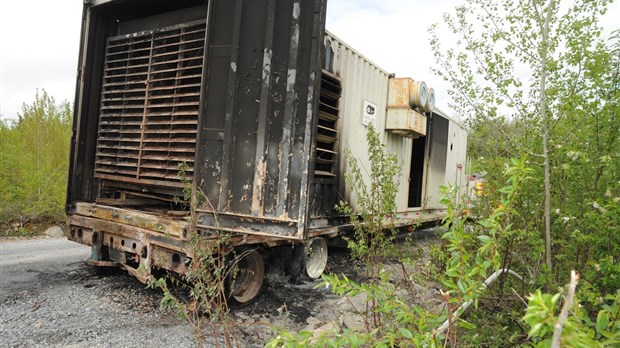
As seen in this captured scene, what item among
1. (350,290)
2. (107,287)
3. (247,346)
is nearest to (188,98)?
(107,287)

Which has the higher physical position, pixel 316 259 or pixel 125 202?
pixel 125 202

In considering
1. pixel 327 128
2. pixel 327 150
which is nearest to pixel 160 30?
pixel 327 128

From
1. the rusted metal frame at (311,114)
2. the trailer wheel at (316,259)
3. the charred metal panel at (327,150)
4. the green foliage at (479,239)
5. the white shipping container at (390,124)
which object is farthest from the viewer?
the trailer wheel at (316,259)

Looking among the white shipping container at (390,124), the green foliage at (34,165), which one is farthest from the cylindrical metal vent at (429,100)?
the green foliage at (34,165)

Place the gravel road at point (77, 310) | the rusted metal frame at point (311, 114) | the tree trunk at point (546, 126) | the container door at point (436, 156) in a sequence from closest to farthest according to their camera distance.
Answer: the tree trunk at point (546, 126), the gravel road at point (77, 310), the rusted metal frame at point (311, 114), the container door at point (436, 156)

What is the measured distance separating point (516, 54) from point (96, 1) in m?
4.97

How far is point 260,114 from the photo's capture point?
12.3ft

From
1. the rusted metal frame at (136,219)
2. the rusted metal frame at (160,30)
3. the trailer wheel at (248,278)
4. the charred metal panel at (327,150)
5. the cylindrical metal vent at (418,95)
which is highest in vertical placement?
the rusted metal frame at (160,30)

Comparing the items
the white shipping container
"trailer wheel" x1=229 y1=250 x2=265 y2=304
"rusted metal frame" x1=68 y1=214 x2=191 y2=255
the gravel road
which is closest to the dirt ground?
the gravel road

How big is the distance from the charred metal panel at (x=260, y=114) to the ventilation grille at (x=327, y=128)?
118 centimetres

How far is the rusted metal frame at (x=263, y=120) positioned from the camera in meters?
3.72

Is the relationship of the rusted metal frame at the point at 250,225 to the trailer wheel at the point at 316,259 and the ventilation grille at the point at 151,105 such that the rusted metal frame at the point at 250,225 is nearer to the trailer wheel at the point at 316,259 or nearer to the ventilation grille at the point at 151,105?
the ventilation grille at the point at 151,105

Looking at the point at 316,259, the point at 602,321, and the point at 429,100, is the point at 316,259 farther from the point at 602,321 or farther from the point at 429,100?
the point at 602,321

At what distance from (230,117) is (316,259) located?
8.50 feet
